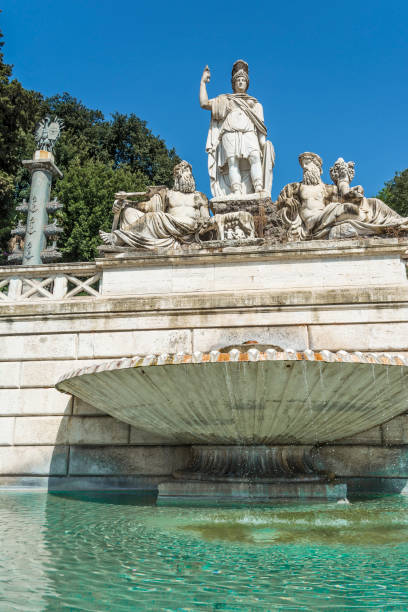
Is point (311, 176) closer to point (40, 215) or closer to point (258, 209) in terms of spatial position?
point (258, 209)

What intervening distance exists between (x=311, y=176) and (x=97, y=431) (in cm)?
677

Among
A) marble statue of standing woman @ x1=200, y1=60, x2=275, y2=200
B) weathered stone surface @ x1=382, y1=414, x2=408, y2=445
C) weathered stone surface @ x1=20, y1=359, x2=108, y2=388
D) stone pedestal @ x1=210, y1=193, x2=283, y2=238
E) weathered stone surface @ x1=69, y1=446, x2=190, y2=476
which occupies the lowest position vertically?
weathered stone surface @ x1=69, y1=446, x2=190, y2=476

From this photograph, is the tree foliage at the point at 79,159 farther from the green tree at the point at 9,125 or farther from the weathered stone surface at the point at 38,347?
the weathered stone surface at the point at 38,347

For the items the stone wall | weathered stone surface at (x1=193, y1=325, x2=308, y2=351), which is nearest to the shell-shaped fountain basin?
the stone wall

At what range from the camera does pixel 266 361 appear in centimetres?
527

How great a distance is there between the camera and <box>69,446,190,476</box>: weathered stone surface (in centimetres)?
827

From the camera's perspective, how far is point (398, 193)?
3159 cm

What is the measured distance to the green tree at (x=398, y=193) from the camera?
99.7ft

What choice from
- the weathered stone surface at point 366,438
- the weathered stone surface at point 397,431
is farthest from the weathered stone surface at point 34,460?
the weathered stone surface at point 397,431

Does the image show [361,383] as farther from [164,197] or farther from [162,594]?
[164,197]

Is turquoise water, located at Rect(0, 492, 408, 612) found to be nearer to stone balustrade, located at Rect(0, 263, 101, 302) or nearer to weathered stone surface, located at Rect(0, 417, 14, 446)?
weathered stone surface, located at Rect(0, 417, 14, 446)

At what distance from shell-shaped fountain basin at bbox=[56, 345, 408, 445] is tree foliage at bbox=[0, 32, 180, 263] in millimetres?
19928

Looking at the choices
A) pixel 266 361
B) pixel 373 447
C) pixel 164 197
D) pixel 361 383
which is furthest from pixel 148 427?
pixel 164 197

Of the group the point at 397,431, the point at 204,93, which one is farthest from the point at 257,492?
the point at 204,93
